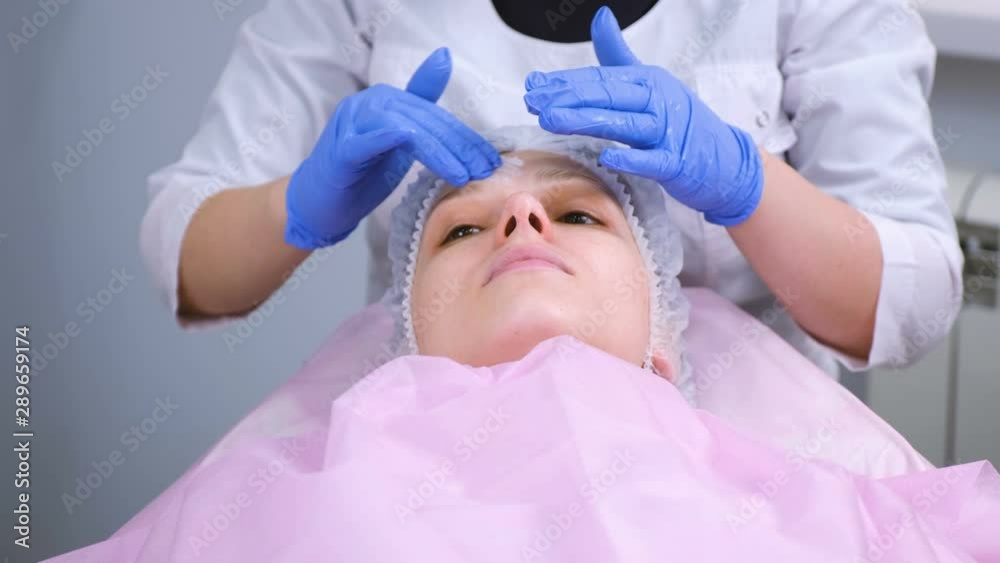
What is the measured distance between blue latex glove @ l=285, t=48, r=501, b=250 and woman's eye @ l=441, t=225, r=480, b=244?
6 cm

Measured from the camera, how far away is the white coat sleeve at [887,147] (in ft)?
4.01

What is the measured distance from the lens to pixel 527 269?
1.07 m

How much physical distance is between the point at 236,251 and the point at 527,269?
1.32ft

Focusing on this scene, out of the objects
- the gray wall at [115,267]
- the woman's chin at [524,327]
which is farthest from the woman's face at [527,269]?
the gray wall at [115,267]

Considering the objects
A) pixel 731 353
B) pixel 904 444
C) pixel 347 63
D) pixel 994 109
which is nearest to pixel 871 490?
pixel 904 444

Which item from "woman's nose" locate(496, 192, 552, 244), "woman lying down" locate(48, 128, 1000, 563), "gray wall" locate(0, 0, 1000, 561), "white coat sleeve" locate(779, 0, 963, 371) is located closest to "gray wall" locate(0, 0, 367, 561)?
"gray wall" locate(0, 0, 1000, 561)

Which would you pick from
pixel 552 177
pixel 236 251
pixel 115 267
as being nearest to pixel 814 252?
pixel 552 177

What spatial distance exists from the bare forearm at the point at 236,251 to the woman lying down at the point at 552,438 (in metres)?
0.13

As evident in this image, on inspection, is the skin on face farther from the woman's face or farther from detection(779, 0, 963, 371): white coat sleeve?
detection(779, 0, 963, 371): white coat sleeve

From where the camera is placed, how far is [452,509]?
838 millimetres

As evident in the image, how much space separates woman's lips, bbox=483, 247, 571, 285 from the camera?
108 centimetres

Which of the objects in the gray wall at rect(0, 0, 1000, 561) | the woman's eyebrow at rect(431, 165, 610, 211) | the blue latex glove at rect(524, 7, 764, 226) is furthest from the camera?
the gray wall at rect(0, 0, 1000, 561)

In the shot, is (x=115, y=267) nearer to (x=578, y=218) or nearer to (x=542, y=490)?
(x=578, y=218)

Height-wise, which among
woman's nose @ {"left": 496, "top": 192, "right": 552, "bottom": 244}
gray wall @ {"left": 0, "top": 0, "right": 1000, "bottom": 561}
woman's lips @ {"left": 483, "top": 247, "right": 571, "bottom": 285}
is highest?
woman's nose @ {"left": 496, "top": 192, "right": 552, "bottom": 244}
